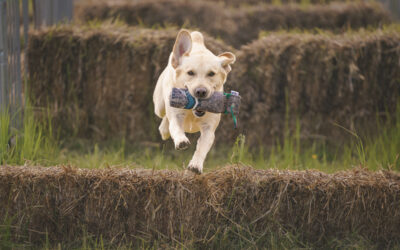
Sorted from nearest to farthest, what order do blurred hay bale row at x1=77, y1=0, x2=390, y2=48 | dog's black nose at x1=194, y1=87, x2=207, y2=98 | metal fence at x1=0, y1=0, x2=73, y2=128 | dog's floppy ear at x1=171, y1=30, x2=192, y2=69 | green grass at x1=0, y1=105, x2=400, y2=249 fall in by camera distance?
dog's black nose at x1=194, y1=87, x2=207, y2=98, dog's floppy ear at x1=171, y1=30, x2=192, y2=69, green grass at x1=0, y1=105, x2=400, y2=249, metal fence at x1=0, y1=0, x2=73, y2=128, blurred hay bale row at x1=77, y1=0, x2=390, y2=48

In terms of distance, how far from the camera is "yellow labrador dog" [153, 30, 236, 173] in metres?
3.88

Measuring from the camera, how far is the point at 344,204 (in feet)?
16.4

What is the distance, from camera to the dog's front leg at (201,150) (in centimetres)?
401

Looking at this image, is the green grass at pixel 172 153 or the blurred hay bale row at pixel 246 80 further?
the blurred hay bale row at pixel 246 80

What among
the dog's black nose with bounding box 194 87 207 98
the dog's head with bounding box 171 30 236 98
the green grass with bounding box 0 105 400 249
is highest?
the dog's head with bounding box 171 30 236 98

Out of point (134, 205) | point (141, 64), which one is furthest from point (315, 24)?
point (134, 205)

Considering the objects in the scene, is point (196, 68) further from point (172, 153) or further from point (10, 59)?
point (172, 153)

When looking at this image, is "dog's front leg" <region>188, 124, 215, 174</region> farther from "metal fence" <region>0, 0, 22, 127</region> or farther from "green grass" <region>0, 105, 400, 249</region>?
"metal fence" <region>0, 0, 22, 127</region>

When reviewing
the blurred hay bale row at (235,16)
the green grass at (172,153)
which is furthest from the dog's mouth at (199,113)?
the blurred hay bale row at (235,16)

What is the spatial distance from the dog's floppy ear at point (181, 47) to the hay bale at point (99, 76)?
355 centimetres

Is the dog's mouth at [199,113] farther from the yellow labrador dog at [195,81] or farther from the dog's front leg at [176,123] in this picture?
the dog's front leg at [176,123]

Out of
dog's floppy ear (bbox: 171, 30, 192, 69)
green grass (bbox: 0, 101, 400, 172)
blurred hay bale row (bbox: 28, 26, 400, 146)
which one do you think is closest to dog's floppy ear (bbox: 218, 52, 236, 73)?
dog's floppy ear (bbox: 171, 30, 192, 69)

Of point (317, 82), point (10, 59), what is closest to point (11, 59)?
point (10, 59)

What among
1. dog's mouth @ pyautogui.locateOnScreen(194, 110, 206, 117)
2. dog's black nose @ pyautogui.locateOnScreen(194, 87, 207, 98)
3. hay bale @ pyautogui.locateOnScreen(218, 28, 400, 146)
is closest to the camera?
dog's black nose @ pyautogui.locateOnScreen(194, 87, 207, 98)
